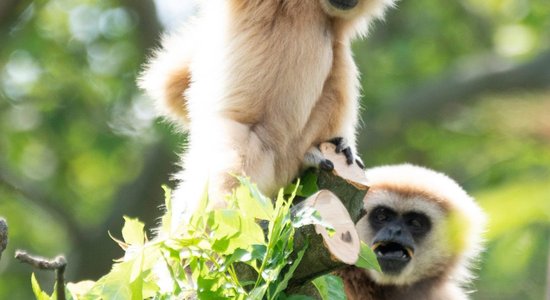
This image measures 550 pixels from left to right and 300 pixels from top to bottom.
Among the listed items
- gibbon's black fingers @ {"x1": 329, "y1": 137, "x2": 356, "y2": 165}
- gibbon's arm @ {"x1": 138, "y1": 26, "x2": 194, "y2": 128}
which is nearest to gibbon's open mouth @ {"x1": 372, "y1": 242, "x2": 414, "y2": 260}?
gibbon's black fingers @ {"x1": 329, "y1": 137, "x2": 356, "y2": 165}

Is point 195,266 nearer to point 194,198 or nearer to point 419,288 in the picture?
point 194,198

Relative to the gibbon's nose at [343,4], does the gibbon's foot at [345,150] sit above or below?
below

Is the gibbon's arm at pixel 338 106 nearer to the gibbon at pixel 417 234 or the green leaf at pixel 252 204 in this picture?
the gibbon at pixel 417 234

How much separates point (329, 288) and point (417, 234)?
133 inches

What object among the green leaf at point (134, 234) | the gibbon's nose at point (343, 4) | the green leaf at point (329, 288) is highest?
the gibbon's nose at point (343, 4)

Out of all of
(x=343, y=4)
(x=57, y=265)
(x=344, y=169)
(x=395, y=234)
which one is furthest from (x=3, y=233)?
(x=395, y=234)

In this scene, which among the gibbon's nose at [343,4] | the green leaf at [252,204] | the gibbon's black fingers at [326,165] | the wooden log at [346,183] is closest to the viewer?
the green leaf at [252,204]

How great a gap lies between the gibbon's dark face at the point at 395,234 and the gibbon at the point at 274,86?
4.60 ft

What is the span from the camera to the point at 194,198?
4.46m

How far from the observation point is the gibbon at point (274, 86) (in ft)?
16.4

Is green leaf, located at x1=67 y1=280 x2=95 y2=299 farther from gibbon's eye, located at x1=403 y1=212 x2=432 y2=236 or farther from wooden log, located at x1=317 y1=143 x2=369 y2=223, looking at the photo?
gibbon's eye, located at x1=403 y1=212 x2=432 y2=236

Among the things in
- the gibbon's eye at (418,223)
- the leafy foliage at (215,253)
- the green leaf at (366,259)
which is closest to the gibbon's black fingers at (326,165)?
the green leaf at (366,259)

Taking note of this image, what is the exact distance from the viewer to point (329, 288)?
3.92 metres

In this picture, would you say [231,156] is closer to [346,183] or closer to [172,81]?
[346,183]
